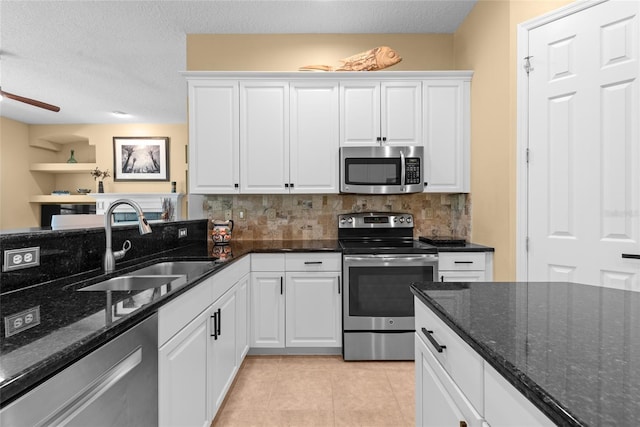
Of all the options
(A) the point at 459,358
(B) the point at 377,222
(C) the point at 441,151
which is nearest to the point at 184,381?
(A) the point at 459,358

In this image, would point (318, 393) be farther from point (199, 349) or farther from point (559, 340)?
point (559, 340)

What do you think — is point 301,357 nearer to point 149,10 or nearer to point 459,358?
point 459,358

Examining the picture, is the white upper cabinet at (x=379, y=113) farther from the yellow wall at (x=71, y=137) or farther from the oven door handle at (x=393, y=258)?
the yellow wall at (x=71, y=137)

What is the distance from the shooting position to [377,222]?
10.3 feet

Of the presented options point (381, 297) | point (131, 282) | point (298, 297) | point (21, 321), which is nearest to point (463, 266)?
point (381, 297)

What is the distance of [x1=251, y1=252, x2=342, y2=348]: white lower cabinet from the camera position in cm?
264

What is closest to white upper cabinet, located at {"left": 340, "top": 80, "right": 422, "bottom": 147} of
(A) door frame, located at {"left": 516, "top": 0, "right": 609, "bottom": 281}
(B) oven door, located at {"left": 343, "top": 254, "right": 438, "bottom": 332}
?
(A) door frame, located at {"left": 516, "top": 0, "right": 609, "bottom": 281}

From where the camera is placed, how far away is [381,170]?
2840 millimetres

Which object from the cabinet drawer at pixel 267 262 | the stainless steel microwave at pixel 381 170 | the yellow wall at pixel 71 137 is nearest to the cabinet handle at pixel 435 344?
Result: the cabinet drawer at pixel 267 262

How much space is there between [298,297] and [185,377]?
53.1 inches

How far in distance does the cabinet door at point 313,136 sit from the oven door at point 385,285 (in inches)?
30.2

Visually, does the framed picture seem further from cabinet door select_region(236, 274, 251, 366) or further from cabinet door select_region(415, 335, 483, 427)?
cabinet door select_region(415, 335, 483, 427)

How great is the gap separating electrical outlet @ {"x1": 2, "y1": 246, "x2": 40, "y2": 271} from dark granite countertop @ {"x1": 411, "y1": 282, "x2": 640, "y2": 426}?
147 centimetres

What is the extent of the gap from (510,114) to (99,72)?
15.1 ft
